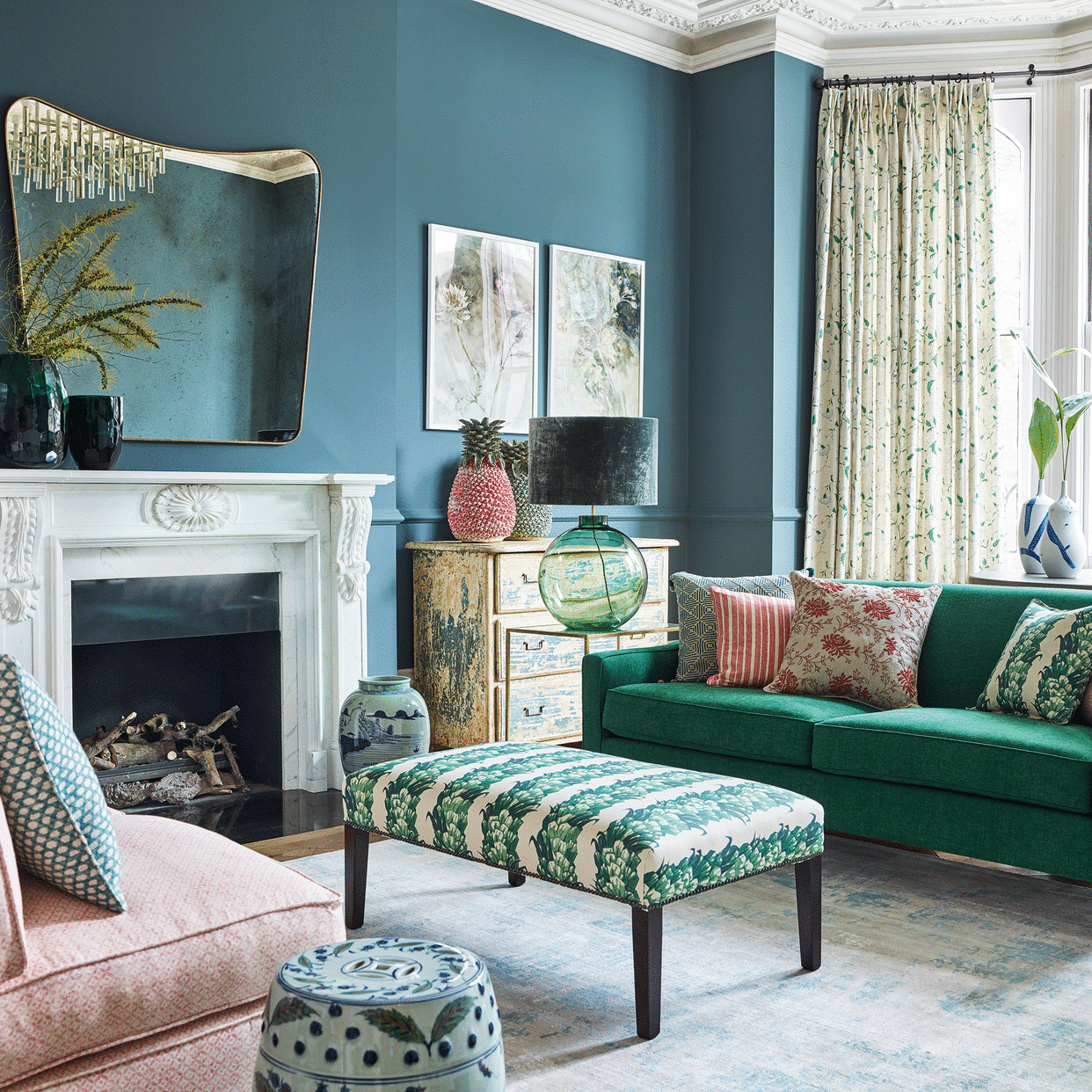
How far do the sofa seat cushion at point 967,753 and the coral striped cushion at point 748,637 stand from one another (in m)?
0.46

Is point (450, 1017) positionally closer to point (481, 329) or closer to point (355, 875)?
point (355, 875)

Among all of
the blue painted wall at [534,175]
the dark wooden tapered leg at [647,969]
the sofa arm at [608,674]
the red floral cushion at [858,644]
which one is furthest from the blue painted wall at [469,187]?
the dark wooden tapered leg at [647,969]

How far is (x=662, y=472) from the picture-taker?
5727mm

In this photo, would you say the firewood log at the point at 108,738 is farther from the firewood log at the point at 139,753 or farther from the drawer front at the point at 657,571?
the drawer front at the point at 657,571

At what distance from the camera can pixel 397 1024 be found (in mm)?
1346

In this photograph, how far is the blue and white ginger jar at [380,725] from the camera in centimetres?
357

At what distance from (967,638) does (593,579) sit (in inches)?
44.4

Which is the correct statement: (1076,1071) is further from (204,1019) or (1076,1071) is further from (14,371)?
(14,371)

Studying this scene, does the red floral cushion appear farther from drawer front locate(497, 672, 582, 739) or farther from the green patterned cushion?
drawer front locate(497, 672, 582, 739)

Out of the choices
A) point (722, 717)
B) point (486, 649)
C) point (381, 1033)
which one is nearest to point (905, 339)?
point (486, 649)

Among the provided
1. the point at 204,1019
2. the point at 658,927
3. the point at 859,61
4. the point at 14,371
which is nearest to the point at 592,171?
the point at 859,61

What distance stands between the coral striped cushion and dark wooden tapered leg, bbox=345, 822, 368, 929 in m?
1.36

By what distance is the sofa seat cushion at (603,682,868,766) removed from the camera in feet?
10.6

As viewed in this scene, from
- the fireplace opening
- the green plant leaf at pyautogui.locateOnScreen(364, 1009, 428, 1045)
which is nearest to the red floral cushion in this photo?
the fireplace opening
